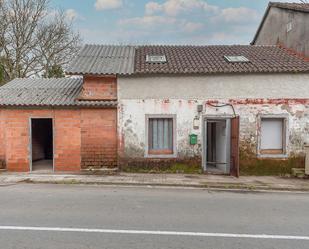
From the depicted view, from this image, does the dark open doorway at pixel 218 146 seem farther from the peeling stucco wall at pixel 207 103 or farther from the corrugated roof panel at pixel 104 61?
the corrugated roof panel at pixel 104 61

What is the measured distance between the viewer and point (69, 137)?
12094mm

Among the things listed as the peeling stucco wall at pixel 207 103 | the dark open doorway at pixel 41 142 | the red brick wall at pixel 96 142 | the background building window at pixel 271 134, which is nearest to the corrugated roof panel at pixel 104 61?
the peeling stucco wall at pixel 207 103

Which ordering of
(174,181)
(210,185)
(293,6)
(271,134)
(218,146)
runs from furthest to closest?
(293,6) < (218,146) < (271,134) < (174,181) < (210,185)

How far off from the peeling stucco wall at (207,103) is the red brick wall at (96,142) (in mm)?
416

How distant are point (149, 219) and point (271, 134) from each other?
308 inches

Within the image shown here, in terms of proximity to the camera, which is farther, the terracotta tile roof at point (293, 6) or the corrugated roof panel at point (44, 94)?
the terracotta tile roof at point (293, 6)

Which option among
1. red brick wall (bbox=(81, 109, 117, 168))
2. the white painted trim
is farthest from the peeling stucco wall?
the white painted trim

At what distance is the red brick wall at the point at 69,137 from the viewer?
12.0m

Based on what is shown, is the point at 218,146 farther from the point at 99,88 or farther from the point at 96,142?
the point at 99,88

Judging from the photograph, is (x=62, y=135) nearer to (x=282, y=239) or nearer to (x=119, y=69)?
(x=119, y=69)

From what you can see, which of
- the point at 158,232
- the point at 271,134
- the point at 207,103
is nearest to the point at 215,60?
the point at 207,103

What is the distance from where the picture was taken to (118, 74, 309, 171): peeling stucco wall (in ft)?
38.9

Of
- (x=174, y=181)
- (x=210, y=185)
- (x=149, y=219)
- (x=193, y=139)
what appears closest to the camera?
(x=149, y=219)

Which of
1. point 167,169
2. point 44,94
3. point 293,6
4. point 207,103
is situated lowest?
point 167,169
